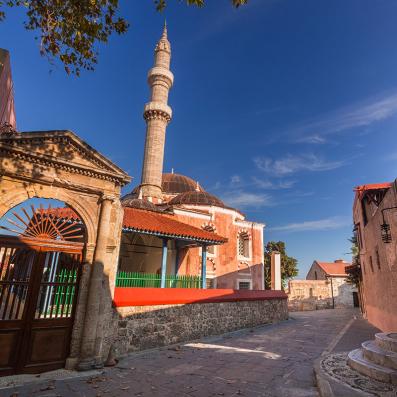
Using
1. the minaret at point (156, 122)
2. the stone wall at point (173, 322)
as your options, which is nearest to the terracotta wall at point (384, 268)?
the stone wall at point (173, 322)

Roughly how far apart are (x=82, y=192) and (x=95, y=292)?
2.45 meters

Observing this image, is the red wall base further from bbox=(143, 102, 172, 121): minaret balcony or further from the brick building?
bbox=(143, 102, 172, 121): minaret balcony

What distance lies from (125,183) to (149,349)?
15.1 ft

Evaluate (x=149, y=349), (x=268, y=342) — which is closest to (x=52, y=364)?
(x=149, y=349)

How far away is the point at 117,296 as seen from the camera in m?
7.27

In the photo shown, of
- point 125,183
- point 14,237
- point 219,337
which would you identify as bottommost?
point 219,337

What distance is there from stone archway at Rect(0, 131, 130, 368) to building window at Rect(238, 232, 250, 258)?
15.5 metres

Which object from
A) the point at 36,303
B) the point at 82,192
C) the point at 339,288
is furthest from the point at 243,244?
the point at 339,288

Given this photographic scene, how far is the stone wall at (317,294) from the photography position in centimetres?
3106

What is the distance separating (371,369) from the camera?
4.84 m

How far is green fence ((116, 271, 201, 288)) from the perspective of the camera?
348 inches

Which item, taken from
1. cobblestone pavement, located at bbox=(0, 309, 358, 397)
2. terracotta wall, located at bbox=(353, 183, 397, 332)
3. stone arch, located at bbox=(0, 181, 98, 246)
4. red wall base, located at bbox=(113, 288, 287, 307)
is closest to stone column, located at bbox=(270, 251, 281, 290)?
terracotta wall, located at bbox=(353, 183, 397, 332)

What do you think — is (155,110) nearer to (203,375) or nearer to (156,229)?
(156,229)

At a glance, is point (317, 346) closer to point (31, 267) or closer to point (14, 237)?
point (31, 267)
